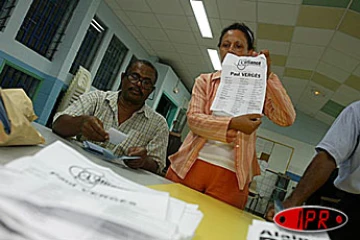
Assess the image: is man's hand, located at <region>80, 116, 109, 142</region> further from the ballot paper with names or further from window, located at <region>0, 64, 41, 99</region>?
window, located at <region>0, 64, 41, 99</region>

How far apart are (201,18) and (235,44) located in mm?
4077

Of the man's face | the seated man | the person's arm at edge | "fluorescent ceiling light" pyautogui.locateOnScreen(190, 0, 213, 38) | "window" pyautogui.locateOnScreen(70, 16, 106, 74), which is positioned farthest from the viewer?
"window" pyautogui.locateOnScreen(70, 16, 106, 74)

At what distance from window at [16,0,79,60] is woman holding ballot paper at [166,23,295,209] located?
14.2 ft

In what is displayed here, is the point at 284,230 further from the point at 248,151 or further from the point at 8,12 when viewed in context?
the point at 8,12

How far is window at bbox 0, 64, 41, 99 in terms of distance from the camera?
445 centimetres

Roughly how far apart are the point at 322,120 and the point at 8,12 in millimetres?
8001

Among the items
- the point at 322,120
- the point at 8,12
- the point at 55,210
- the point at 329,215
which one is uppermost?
the point at 322,120

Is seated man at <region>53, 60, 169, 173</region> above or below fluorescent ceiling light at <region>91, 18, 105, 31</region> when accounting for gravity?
below

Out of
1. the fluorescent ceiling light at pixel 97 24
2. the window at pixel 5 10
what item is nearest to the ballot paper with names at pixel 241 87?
the window at pixel 5 10

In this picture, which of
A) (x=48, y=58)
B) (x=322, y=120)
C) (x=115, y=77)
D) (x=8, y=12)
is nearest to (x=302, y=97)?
(x=322, y=120)

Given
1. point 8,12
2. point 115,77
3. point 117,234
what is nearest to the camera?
point 117,234

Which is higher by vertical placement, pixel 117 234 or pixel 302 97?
pixel 302 97

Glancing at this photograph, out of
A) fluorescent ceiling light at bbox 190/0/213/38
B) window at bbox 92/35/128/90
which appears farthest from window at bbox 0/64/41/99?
fluorescent ceiling light at bbox 190/0/213/38

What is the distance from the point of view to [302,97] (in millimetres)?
7238
